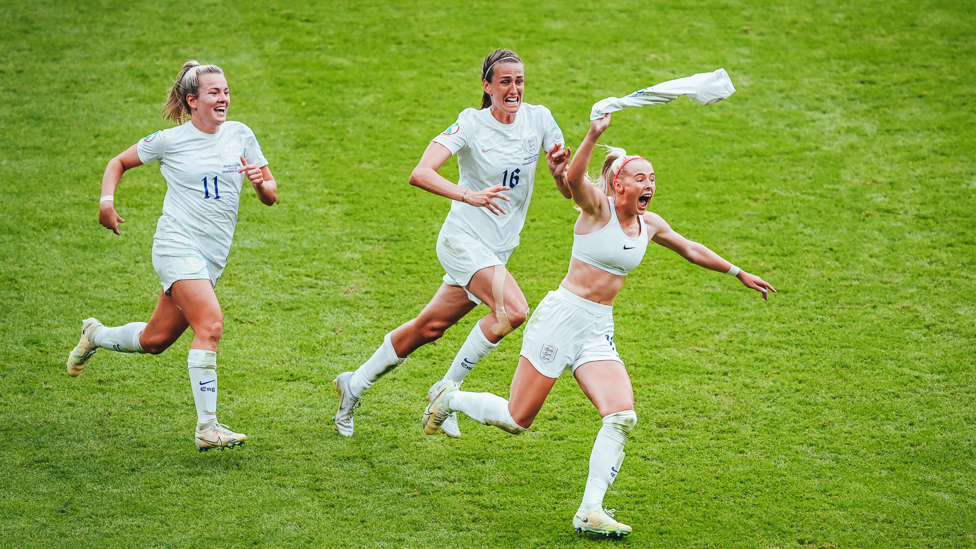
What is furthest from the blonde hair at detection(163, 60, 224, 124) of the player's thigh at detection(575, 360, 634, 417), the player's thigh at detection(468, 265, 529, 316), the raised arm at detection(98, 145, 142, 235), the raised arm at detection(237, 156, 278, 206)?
the player's thigh at detection(575, 360, 634, 417)

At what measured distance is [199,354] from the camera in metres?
5.56

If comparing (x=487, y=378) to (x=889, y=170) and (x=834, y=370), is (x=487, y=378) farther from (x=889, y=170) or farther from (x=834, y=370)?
(x=889, y=170)

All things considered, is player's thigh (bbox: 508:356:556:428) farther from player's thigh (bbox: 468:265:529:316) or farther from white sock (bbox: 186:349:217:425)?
white sock (bbox: 186:349:217:425)

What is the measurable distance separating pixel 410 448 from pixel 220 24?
8.72m

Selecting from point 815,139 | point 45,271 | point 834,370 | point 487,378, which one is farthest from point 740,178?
point 45,271

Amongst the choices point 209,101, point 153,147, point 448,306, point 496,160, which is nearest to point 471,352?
point 448,306

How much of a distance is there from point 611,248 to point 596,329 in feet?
1.62

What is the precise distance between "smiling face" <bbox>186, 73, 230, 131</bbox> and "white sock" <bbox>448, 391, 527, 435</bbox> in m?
2.43

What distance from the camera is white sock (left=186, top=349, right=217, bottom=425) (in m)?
5.56

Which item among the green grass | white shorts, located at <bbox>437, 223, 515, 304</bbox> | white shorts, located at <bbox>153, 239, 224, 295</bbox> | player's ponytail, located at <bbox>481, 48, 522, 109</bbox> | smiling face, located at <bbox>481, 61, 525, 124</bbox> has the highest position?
player's ponytail, located at <bbox>481, 48, 522, 109</bbox>

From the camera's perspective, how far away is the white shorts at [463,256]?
221 inches

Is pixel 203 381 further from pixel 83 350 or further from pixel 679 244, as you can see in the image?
pixel 679 244

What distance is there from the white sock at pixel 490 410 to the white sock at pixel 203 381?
1581 mm

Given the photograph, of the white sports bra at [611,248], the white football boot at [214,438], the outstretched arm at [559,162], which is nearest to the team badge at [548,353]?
the white sports bra at [611,248]
